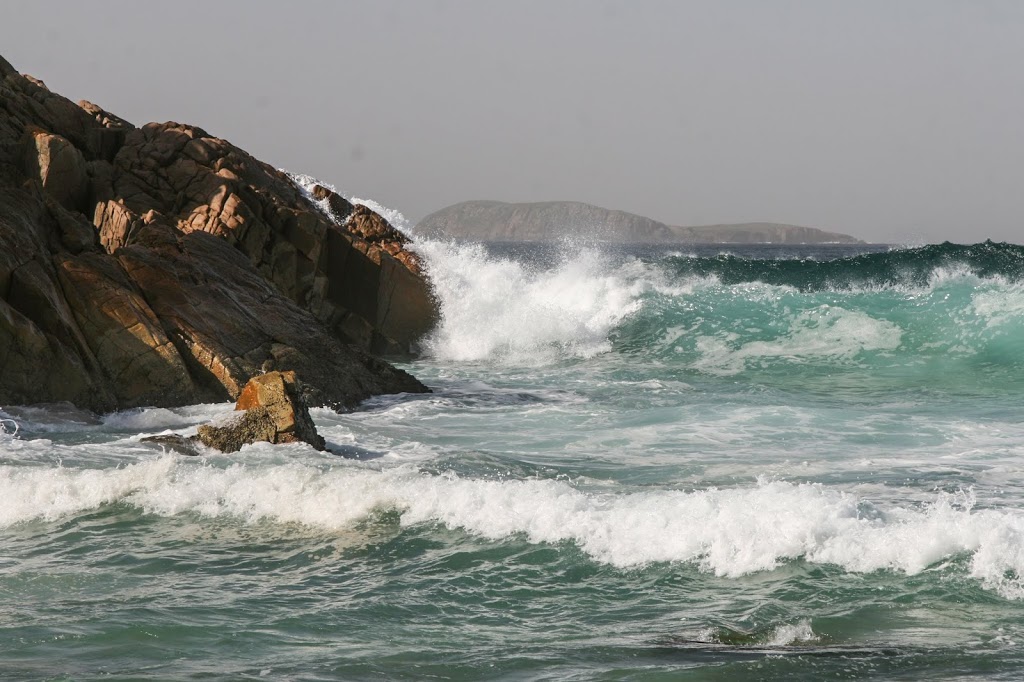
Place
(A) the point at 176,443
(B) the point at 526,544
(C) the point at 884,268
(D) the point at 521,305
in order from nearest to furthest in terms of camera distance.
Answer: (B) the point at 526,544
(A) the point at 176,443
(D) the point at 521,305
(C) the point at 884,268

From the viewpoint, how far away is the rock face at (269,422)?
12.1 metres

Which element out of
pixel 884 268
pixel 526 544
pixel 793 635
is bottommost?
pixel 793 635

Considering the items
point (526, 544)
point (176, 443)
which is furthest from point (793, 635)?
point (176, 443)

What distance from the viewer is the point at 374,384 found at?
1734 cm

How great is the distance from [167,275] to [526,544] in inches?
371

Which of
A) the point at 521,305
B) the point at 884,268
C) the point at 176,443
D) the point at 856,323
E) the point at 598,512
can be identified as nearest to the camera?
the point at 598,512

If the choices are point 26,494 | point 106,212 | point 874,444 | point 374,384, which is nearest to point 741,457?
point 874,444

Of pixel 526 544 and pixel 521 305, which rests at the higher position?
pixel 521 305

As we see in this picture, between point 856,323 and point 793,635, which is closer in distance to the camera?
point 793,635

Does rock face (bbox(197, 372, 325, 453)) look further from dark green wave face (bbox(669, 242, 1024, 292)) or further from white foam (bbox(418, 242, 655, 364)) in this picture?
dark green wave face (bbox(669, 242, 1024, 292))

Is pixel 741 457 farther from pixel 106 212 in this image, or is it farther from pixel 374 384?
pixel 106 212

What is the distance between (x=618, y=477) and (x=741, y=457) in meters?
2.09

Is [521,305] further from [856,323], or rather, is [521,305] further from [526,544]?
[526,544]

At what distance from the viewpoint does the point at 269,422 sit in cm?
1228
